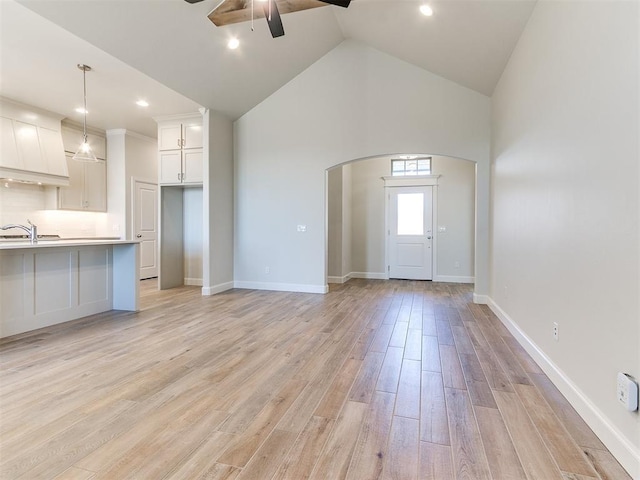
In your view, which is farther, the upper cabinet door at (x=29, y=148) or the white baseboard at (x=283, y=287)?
the white baseboard at (x=283, y=287)

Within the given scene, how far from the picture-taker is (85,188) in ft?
20.8

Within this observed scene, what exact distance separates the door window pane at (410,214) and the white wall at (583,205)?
13.1ft

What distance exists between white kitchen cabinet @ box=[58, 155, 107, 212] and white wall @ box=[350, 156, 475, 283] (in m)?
5.24

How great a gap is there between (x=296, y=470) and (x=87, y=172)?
273 inches

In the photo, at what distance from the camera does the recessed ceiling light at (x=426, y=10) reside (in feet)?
12.0

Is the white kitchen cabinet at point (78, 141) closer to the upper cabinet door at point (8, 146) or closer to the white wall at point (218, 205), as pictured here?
the upper cabinet door at point (8, 146)

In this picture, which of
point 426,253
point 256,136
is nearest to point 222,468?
point 256,136

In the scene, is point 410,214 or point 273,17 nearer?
point 273,17

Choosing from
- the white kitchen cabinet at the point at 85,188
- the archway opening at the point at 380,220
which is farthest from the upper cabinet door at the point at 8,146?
the archway opening at the point at 380,220

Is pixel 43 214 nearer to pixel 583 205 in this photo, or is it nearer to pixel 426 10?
pixel 426 10

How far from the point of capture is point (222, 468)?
4.94 feet

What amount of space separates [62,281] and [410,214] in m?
6.23

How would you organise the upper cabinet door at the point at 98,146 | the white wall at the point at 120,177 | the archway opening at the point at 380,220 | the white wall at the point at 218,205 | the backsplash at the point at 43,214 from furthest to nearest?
the archway opening at the point at 380,220 < the white wall at the point at 120,177 < the upper cabinet door at the point at 98,146 < the white wall at the point at 218,205 < the backsplash at the point at 43,214

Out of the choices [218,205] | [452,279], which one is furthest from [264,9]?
[452,279]
